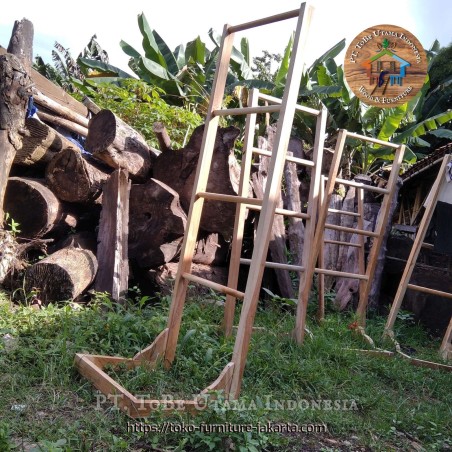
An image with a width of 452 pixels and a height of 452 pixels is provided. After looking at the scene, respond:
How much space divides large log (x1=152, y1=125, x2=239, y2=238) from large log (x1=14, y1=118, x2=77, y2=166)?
3.43 feet

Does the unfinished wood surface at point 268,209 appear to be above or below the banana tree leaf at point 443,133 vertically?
below

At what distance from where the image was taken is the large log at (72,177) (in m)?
4.98

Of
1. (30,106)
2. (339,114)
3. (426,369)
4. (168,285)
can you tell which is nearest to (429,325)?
(426,369)

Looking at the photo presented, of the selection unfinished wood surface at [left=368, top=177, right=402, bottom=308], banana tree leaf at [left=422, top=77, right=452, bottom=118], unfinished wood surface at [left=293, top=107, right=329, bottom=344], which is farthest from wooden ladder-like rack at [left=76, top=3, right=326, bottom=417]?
banana tree leaf at [left=422, top=77, right=452, bottom=118]

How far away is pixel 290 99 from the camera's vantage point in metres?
2.68

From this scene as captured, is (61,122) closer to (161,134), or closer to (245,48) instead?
(161,134)

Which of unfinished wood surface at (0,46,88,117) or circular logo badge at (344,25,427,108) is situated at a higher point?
circular logo badge at (344,25,427,108)

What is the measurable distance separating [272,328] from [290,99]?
2120mm

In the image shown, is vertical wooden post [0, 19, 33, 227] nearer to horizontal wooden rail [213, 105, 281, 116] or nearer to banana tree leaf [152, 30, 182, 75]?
horizontal wooden rail [213, 105, 281, 116]

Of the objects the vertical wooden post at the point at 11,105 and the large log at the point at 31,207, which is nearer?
the vertical wooden post at the point at 11,105

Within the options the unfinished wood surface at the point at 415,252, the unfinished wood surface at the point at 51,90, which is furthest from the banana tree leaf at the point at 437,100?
the unfinished wood surface at the point at 51,90

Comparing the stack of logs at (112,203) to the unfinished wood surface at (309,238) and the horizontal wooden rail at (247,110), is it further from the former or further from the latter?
the horizontal wooden rail at (247,110)

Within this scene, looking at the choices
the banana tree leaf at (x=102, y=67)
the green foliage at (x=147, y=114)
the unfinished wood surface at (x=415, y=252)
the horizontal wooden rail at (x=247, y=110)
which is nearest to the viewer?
the horizontal wooden rail at (x=247, y=110)

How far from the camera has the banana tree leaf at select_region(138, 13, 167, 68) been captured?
478 inches
